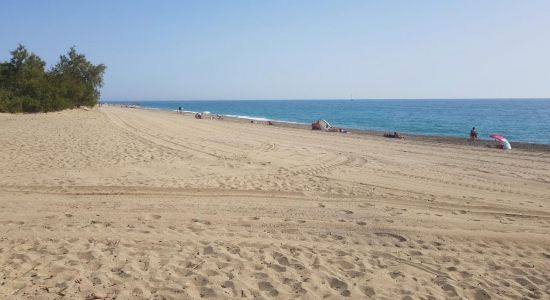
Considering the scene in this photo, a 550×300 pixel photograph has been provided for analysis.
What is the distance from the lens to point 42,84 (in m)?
33.9

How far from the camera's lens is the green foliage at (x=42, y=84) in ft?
105

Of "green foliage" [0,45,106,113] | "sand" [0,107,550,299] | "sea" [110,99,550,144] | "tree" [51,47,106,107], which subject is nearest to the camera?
"sand" [0,107,550,299]

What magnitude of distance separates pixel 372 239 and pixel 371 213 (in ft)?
4.54

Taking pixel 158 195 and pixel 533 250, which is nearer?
pixel 533 250

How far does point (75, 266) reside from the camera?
450 centimetres

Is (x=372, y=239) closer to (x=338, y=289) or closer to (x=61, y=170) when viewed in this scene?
(x=338, y=289)

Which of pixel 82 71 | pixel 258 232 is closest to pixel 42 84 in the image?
pixel 82 71

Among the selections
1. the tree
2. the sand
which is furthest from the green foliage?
the sand

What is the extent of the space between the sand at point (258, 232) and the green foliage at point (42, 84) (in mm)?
23438

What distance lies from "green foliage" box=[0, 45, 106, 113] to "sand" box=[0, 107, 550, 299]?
2344cm

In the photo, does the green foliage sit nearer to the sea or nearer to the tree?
the tree

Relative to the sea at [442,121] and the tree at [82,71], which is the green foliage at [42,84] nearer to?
the tree at [82,71]

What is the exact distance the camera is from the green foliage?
105 feet

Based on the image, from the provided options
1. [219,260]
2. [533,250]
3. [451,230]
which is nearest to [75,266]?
[219,260]
